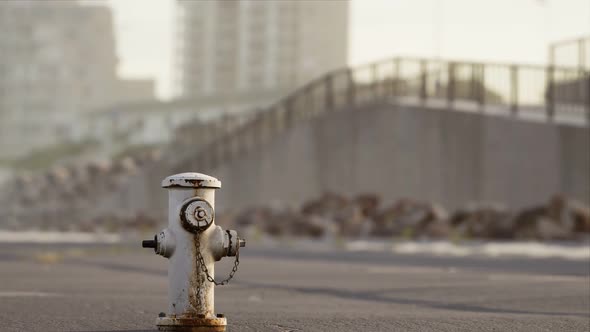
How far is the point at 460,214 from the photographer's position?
981 inches

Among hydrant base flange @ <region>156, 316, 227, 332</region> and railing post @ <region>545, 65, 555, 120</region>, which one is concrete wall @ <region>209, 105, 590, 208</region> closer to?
railing post @ <region>545, 65, 555, 120</region>

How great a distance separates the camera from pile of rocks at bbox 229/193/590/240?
21406 millimetres

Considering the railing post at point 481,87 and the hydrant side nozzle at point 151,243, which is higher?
the railing post at point 481,87

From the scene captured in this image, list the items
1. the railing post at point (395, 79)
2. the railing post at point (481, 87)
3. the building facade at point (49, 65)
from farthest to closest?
the building facade at point (49, 65)
the railing post at point (395, 79)
the railing post at point (481, 87)

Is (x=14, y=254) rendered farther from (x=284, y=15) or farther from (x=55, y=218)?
(x=284, y=15)

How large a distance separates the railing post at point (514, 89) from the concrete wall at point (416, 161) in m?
1.19

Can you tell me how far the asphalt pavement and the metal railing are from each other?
41.9ft

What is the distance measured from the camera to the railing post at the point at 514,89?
27609 millimetres

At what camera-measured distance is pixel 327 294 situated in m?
9.95

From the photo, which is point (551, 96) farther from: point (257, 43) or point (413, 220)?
point (257, 43)

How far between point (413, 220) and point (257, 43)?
12244 centimetres

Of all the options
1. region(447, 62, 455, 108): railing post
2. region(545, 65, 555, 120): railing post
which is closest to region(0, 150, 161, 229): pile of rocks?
region(447, 62, 455, 108): railing post

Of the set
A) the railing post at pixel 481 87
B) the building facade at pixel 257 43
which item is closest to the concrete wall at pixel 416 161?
the railing post at pixel 481 87

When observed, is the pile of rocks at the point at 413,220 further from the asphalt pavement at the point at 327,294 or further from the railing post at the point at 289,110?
the asphalt pavement at the point at 327,294
